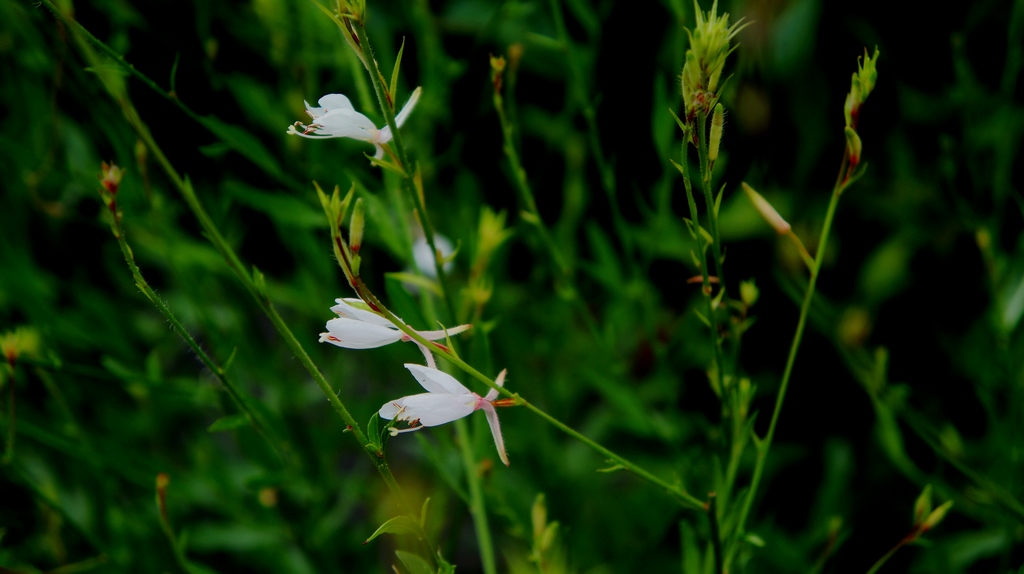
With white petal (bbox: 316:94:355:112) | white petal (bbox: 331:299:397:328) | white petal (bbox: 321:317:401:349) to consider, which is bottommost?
white petal (bbox: 321:317:401:349)

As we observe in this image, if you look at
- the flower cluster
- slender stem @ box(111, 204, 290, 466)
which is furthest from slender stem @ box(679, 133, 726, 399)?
slender stem @ box(111, 204, 290, 466)

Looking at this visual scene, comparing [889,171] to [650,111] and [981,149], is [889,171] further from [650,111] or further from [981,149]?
[650,111]

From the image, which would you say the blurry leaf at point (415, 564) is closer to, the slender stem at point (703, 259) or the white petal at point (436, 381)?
the white petal at point (436, 381)

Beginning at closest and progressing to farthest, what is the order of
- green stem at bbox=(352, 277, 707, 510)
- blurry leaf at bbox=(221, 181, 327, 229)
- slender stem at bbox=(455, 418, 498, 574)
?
green stem at bbox=(352, 277, 707, 510), slender stem at bbox=(455, 418, 498, 574), blurry leaf at bbox=(221, 181, 327, 229)

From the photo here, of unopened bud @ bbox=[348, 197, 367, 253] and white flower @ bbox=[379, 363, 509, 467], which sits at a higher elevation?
unopened bud @ bbox=[348, 197, 367, 253]

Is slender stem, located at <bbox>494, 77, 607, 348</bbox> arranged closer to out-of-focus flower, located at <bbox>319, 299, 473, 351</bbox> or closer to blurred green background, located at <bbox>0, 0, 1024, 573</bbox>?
blurred green background, located at <bbox>0, 0, 1024, 573</bbox>

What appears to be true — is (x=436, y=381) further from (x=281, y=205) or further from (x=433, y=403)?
(x=281, y=205)

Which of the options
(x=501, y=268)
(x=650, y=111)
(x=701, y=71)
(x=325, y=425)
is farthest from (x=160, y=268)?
(x=701, y=71)
